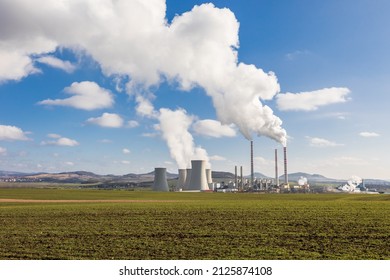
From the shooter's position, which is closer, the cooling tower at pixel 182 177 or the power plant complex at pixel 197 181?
the power plant complex at pixel 197 181

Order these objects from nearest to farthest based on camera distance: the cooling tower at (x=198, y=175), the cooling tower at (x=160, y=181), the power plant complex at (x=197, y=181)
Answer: the cooling tower at (x=198, y=175) → the power plant complex at (x=197, y=181) → the cooling tower at (x=160, y=181)

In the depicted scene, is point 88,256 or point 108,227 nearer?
point 88,256

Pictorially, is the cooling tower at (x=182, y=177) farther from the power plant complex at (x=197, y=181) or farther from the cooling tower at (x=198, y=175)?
the cooling tower at (x=198, y=175)

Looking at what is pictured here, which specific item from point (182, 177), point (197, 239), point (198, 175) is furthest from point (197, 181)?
point (197, 239)

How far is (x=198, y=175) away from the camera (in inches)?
3917

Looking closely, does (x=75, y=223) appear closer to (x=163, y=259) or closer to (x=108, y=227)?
(x=108, y=227)

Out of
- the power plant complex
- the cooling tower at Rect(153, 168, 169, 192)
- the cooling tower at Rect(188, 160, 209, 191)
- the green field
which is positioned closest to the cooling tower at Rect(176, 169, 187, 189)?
the power plant complex

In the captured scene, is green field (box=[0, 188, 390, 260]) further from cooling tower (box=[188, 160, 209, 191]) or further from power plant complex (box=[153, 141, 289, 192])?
power plant complex (box=[153, 141, 289, 192])

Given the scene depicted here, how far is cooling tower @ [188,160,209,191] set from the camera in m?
97.2

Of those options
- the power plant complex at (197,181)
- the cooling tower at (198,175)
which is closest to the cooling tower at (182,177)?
the power plant complex at (197,181)

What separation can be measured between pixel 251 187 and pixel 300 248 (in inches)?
5116

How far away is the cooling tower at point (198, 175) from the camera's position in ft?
319
